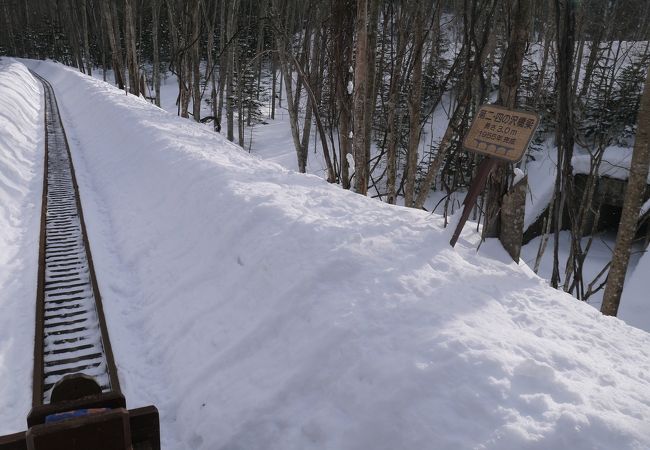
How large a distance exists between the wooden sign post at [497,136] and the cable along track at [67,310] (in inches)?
155

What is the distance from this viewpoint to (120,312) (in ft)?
16.6

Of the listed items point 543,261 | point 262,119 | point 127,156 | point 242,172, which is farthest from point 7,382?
point 262,119

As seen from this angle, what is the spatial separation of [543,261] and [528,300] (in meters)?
15.0

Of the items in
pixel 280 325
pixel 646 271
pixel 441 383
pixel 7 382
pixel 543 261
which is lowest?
pixel 543 261

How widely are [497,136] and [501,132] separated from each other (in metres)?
0.05

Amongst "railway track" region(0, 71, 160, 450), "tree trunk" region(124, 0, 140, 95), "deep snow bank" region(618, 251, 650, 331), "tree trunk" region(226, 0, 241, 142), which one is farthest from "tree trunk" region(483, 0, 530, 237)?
"tree trunk" region(124, 0, 140, 95)

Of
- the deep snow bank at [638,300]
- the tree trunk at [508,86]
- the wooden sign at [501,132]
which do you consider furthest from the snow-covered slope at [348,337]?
the deep snow bank at [638,300]

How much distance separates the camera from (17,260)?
6.24 m

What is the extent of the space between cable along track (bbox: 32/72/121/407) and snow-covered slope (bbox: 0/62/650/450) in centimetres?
18

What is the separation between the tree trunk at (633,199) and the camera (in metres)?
5.93

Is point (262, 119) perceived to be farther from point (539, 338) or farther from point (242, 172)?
point (539, 338)

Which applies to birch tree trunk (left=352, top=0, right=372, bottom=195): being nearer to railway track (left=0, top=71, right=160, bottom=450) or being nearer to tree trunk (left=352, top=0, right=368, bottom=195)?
tree trunk (left=352, top=0, right=368, bottom=195)

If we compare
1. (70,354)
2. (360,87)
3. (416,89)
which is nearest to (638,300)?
(416,89)

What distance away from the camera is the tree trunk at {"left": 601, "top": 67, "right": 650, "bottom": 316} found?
5.93m
